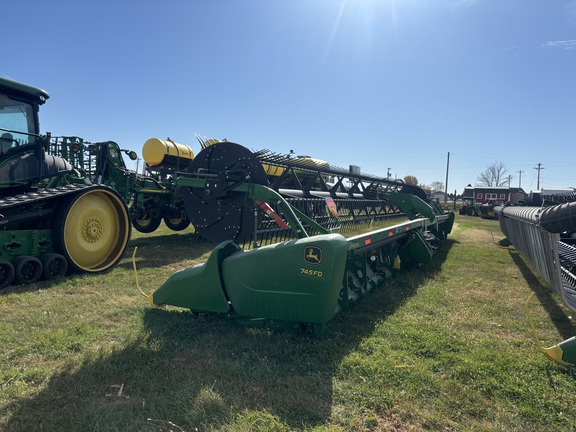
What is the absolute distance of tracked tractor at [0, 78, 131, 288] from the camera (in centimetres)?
493

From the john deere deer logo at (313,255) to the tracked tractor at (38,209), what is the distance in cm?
386

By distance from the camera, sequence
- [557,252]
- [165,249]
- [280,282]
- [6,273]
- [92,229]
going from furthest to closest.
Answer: [165,249]
[92,229]
[6,273]
[557,252]
[280,282]

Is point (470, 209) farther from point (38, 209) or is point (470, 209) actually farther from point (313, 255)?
point (313, 255)

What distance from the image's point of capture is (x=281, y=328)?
130 inches

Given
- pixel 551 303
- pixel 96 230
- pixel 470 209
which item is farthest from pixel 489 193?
pixel 96 230

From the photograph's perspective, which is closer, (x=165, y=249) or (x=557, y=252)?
(x=557, y=252)

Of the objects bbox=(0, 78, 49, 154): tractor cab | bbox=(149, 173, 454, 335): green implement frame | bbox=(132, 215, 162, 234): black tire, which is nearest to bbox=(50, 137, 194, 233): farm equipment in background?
bbox=(132, 215, 162, 234): black tire

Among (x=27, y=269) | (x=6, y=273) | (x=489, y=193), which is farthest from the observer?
(x=489, y=193)

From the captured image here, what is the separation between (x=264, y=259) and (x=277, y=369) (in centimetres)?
88

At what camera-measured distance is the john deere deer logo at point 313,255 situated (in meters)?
2.96

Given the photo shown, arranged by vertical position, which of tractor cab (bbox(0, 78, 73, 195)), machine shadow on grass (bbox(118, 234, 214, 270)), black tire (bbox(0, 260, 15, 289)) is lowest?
machine shadow on grass (bbox(118, 234, 214, 270))

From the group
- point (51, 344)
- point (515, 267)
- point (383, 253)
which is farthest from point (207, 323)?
point (515, 267)

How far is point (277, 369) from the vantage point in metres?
2.78

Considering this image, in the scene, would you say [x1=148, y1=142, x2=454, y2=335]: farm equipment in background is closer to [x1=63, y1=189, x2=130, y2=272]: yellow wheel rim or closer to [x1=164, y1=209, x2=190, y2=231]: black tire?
[x1=63, y1=189, x2=130, y2=272]: yellow wheel rim
